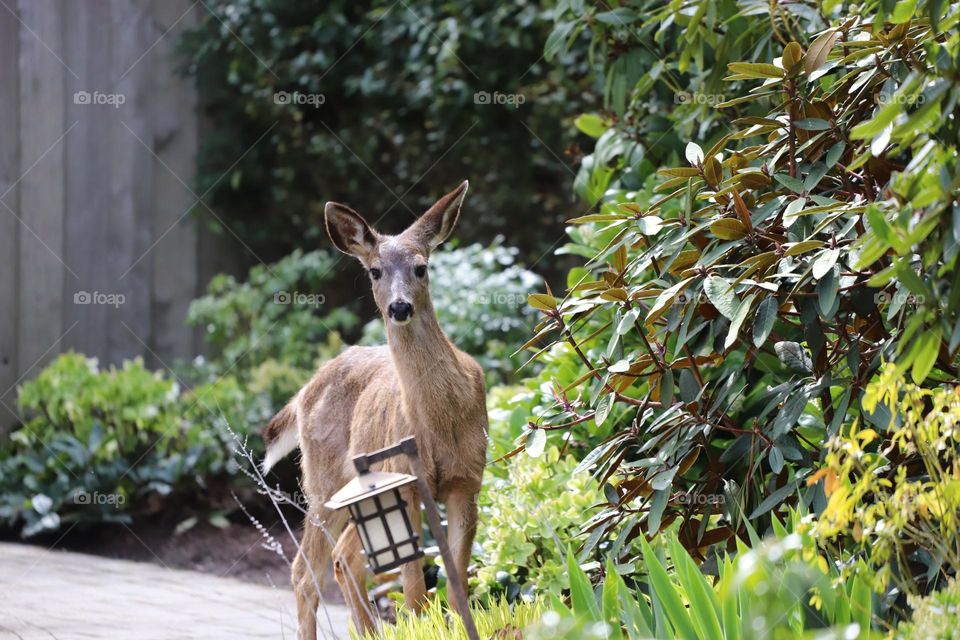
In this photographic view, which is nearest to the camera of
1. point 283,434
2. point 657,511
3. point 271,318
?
point 657,511

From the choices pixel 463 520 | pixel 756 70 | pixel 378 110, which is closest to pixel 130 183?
pixel 378 110

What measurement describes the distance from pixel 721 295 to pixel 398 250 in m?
1.48

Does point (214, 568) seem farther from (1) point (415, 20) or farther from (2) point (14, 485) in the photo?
(1) point (415, 20)

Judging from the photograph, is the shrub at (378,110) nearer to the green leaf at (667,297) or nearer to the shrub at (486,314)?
the shrub at (486,314)

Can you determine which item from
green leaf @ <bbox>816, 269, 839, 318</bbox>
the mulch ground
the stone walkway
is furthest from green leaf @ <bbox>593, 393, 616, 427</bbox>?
the mulch ground

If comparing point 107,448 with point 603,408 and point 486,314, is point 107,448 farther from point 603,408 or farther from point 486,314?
point 603,408

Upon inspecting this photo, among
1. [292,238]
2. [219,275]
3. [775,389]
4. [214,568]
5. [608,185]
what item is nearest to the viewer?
[775,389]

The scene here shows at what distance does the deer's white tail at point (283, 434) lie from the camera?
498 centimetres

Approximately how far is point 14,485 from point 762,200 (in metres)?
5.08

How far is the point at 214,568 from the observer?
6.10 m

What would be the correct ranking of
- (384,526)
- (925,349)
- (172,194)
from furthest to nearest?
(172,194) < (384,526) < (925,349)

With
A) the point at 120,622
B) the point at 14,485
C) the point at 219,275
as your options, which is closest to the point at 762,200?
the point at 120,622

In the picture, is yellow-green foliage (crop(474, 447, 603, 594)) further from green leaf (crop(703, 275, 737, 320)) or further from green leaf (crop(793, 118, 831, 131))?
green leaf (crop(793, 118, 831, 131))

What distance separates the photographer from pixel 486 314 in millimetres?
7273
